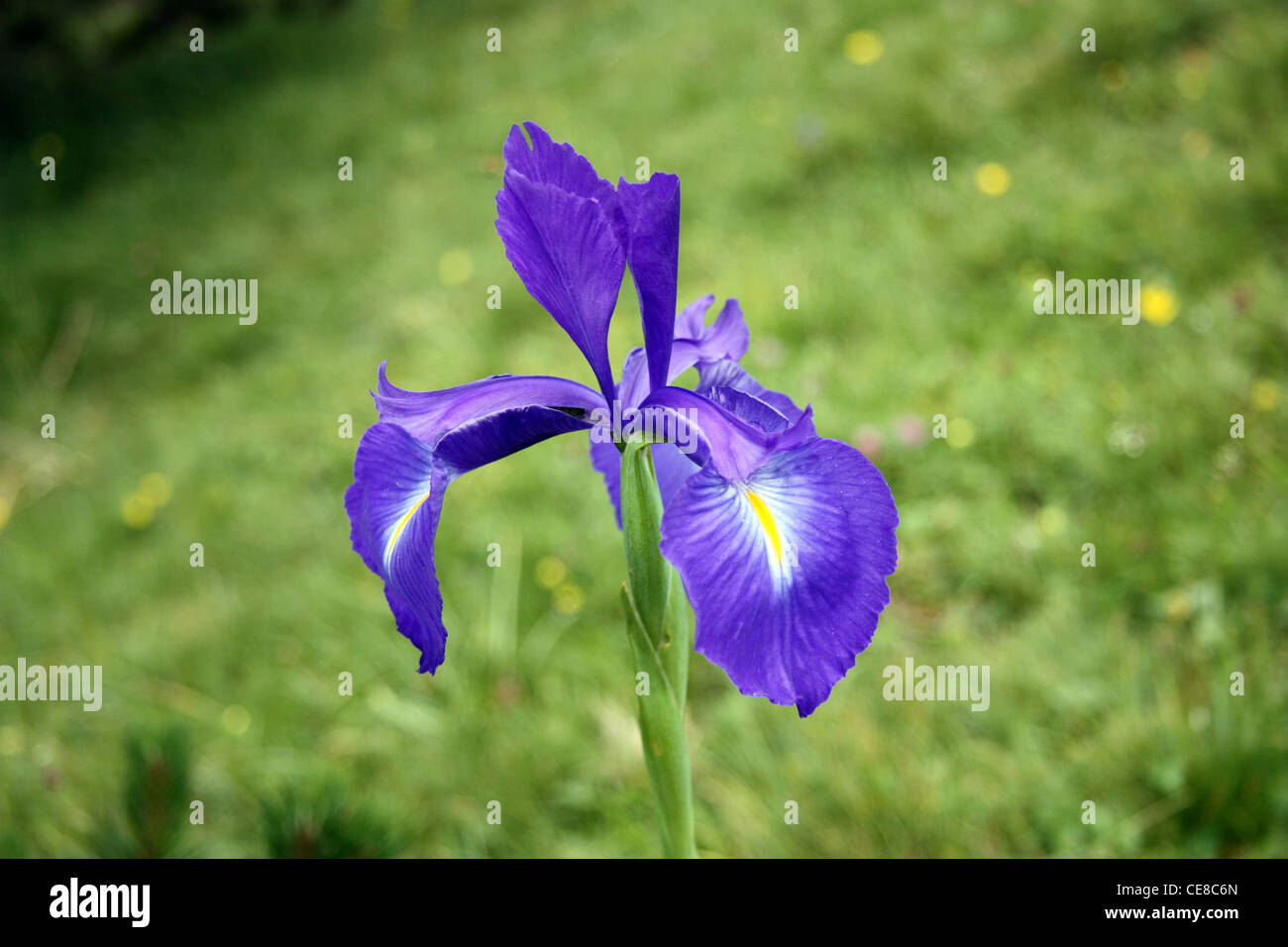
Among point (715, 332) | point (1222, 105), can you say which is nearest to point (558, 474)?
point (715, 332)

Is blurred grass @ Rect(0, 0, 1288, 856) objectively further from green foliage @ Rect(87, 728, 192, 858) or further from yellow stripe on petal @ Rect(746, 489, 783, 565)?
yellow stripe on petal @ Rect(746, 489, 783, 565)

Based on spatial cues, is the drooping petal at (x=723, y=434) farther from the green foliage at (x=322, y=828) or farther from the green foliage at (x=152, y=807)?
the green foliage at (x=152, y=807)

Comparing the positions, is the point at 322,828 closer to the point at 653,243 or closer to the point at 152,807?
the point at 152,807

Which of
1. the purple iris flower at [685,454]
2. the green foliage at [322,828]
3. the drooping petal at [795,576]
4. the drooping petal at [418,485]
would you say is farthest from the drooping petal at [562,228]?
the green foliage at [322,828]

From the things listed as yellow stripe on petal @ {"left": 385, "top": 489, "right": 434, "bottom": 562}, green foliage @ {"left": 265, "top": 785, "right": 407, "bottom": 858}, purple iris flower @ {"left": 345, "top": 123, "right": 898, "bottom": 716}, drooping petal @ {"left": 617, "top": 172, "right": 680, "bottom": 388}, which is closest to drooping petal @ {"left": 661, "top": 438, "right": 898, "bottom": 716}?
purple iris flower @ {"left": 345, "top": 123, "right": 898, "bottom": 716}

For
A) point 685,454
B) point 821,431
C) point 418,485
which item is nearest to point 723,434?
point 685,454

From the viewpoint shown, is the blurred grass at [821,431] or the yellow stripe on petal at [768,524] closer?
the yellow stripe on petal at [768,524]
